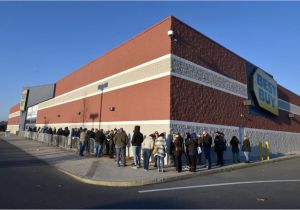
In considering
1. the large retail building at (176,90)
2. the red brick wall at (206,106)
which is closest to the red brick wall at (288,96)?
the large retail building at (176,90)

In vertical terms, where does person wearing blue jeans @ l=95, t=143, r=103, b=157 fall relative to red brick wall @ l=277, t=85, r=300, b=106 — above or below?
below

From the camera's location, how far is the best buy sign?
80.3ft

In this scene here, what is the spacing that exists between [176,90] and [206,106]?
3293 millimetres

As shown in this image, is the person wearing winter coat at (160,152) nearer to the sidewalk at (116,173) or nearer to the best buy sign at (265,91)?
the sidewalk at (116,173)

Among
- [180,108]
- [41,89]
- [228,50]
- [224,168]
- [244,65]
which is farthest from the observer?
[41,89]

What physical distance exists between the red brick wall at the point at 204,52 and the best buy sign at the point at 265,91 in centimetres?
287

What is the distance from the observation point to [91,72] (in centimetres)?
2508

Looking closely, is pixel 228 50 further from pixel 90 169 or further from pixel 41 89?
pixel 41 89

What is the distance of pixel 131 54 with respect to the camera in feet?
62.3

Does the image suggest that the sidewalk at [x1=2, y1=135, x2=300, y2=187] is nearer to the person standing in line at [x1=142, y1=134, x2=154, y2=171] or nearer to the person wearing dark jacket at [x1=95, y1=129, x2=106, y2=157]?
the person standing in line at [x1=142, y1=134, x2=154, y2=171]

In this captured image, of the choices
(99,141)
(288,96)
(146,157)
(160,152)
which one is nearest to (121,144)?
(146,157)

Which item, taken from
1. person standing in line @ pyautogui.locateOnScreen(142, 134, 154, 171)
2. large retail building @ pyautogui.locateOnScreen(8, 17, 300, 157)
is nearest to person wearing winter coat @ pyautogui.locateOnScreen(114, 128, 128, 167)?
person standing in line @ pyautogui.locateOnScreen(142, 134, 154, 171)

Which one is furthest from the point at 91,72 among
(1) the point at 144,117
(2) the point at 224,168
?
(2) the point at 224,168

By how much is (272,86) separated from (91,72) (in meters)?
19.4
